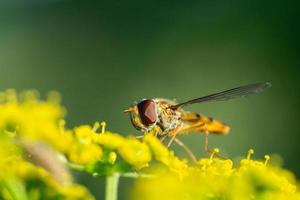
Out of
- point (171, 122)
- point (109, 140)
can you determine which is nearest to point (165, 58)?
point (171, 122)

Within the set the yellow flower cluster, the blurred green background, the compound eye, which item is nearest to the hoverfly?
the compound eye

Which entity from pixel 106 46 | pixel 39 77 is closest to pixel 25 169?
pixel 39 77

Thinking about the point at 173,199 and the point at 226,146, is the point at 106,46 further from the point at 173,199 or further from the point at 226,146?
the point at 173,199

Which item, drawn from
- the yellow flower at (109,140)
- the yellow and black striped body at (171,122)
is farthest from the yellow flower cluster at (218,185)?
the yellow and black striped body at (171,122)

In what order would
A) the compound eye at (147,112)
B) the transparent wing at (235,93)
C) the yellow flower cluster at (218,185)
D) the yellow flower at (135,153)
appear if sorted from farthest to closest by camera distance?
the transparent wing at (235,93), the compound eye at (147,112), the yellow flower at (135,153), the yellow flower cluster at (218,185)

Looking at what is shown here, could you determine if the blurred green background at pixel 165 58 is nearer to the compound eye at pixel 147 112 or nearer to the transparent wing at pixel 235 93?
the transparent wing at pixel 235 93

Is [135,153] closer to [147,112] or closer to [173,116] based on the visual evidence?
[147,112]
